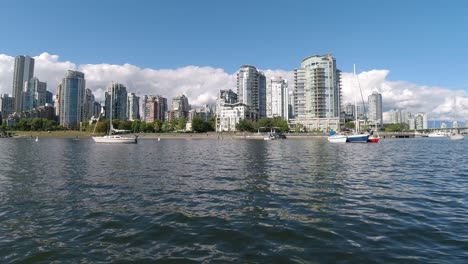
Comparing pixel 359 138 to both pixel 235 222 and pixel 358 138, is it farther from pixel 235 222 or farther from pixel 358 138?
pixel 235 222

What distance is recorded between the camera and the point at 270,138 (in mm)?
190500

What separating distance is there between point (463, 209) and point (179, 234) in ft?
50.6

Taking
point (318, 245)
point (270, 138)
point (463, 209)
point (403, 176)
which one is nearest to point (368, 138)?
point (270, 138)

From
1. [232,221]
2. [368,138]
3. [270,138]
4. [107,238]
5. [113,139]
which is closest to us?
[107,238]

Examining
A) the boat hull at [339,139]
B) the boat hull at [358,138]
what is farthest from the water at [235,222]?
the boat hull at [358,138]

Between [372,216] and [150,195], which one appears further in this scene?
[150,195]

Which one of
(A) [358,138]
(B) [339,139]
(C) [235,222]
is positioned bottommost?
(C) [235,222]

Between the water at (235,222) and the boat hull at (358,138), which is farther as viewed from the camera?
the boat hull at (358,138)

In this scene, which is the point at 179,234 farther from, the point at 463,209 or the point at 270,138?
the point at 270,138

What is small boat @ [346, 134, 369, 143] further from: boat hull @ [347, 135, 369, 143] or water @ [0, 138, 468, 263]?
water @ [0, 138, 468, 263]

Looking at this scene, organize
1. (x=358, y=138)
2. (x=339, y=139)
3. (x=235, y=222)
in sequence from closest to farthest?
(x=235, y=222)
(x=358, y=138)
(x=339, y=139)

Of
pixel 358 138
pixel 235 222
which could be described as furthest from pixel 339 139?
pixel 235 222

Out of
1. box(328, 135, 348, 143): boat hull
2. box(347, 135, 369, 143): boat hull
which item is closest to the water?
box(328, 135, 348, 143): boat hull

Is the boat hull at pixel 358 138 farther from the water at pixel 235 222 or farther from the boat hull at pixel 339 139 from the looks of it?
the water at pixel 235 222
